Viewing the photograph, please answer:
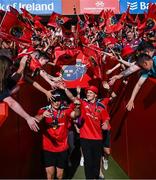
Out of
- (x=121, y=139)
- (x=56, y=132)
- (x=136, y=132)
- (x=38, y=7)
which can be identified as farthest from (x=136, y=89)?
(x=38, y=7)

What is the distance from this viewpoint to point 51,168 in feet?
18.9

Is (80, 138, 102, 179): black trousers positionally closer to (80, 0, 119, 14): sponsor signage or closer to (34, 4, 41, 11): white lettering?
(34, 4, 41, 11): white lettering

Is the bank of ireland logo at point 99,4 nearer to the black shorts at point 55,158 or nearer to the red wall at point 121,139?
the red wall at point 121,139

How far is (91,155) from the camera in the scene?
588 centimetres

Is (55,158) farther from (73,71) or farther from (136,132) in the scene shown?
(73,71)

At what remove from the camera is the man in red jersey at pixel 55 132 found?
5695 millimetres

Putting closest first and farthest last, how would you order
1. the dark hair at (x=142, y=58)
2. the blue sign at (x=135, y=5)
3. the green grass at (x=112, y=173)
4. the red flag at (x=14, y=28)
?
the dark hair at (x=142, y=58) < the red flag at (x=14, y=28) < the green grass at (x=112, y=173) < the blue sign at (x=135, y=5)

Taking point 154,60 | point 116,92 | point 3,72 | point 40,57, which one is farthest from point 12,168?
point 116,92

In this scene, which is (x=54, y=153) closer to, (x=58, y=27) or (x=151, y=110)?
(x=151, y=110)

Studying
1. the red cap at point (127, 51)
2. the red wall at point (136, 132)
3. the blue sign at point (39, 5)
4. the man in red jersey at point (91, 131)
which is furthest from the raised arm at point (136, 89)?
the blue sign at point (39, 5)

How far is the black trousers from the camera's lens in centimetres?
587

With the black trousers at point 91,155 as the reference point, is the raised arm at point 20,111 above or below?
above

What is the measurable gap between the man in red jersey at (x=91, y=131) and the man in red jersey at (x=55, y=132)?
234 millimetres

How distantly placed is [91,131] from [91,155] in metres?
0.35
